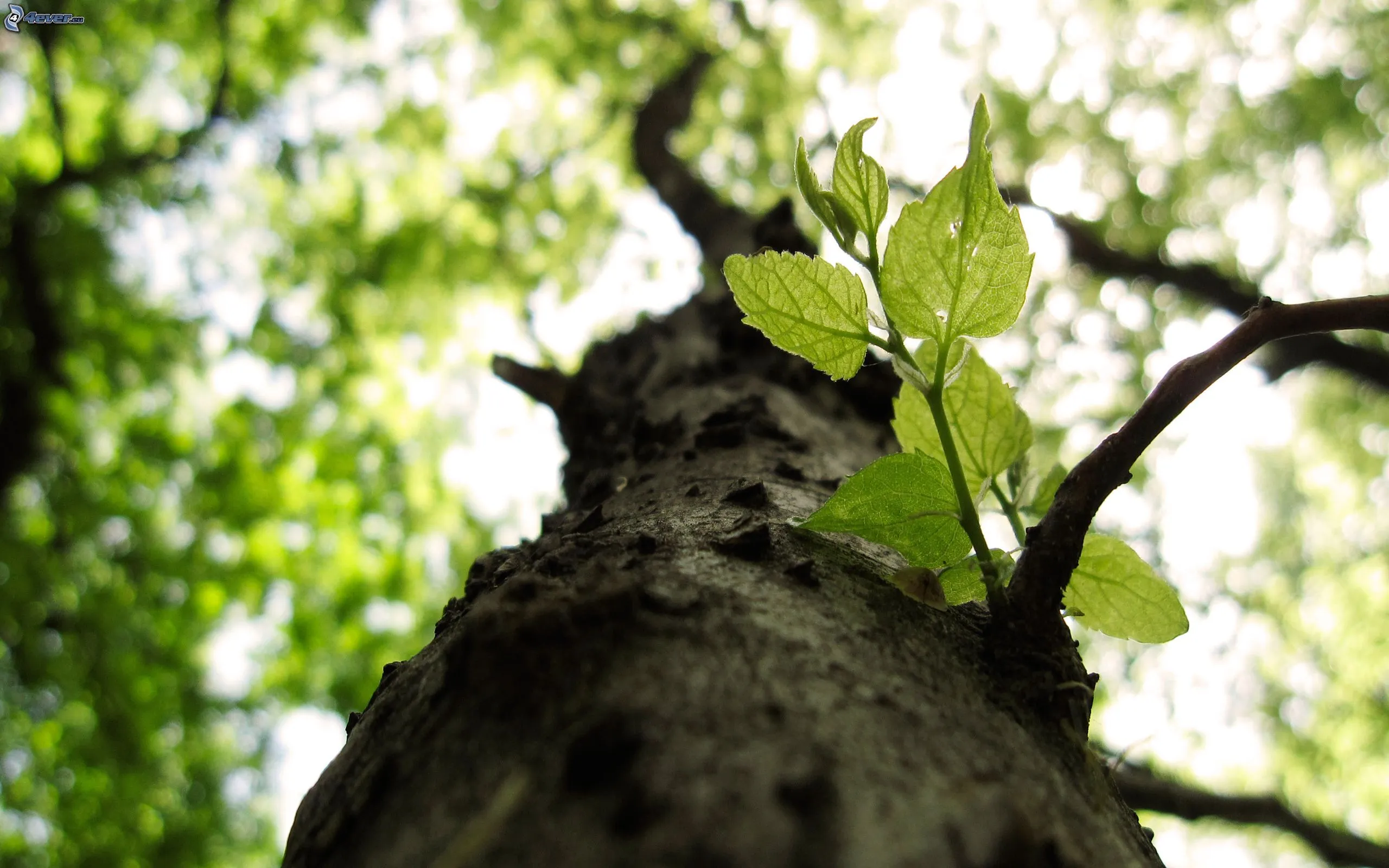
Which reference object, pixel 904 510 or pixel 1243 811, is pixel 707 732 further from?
pixel 1243 811

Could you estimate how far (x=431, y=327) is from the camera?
5996mm

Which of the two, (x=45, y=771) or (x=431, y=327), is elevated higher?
(x=431, y=327)

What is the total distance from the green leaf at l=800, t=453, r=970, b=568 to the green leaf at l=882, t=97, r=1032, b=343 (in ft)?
0.59

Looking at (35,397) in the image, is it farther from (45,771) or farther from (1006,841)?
(1006,841)

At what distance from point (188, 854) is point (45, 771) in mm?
1270

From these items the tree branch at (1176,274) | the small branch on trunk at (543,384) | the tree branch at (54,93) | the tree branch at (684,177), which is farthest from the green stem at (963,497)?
the tree branch at (54,93)

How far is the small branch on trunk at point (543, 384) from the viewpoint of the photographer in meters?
2.19

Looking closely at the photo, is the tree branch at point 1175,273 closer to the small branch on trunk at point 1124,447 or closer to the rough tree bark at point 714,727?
the small branch on trunk at point 1124,447

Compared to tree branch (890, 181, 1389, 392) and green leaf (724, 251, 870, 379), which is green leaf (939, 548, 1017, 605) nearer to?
green leaf (724, 251, 870, 379)

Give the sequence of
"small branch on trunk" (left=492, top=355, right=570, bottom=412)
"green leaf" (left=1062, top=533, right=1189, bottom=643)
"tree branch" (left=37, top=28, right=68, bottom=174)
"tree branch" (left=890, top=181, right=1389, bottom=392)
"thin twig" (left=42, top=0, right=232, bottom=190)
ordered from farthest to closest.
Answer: "thin twig" (left=42, top=0, right=232, bottom=190), "tree branch" (left=37, top=28, right=68, bottom=174), "tree branch" (left=890, top=181, right=1389, bottom=392), "small branch on trunk" (left=492, top=355, right=570, bottom=412), "green leaf" (left=1062, top=533, right=1189, bottom=643)

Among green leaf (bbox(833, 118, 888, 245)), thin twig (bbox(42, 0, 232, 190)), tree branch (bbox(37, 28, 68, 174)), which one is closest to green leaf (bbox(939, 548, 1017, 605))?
green leaf (bbox(833, 118, 888, 245))

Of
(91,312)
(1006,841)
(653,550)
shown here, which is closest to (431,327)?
(91,312)

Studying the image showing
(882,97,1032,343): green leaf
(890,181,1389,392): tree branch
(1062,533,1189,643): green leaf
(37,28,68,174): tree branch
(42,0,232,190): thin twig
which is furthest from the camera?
(42,0,232,190): thin twig

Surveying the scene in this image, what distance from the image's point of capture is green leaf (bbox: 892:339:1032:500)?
1164 mm
